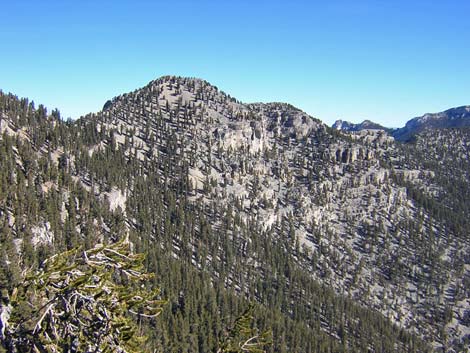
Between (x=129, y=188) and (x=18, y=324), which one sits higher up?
(x=18, y=324)

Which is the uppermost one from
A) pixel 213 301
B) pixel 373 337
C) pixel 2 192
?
pixel 2 192

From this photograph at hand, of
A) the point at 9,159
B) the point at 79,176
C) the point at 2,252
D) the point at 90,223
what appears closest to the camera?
the point at 2,252

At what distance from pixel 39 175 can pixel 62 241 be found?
3222 centimetres

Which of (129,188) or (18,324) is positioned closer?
(18,324)

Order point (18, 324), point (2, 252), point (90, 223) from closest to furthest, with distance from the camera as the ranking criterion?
point (18, 324) → point (2, 252) → point (90, 223)

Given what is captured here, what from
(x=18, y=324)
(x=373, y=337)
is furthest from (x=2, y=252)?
(x=373, y=337)

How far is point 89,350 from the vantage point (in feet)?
39.2

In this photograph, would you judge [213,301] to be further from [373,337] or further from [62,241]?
[373,337]

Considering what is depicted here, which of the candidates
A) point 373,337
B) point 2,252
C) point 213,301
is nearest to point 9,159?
point 2,252

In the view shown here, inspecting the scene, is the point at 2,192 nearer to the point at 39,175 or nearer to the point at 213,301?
the point at 39,175

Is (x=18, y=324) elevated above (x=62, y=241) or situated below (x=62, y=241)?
A: above

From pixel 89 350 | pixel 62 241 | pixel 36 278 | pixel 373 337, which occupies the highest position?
pixel 36 278

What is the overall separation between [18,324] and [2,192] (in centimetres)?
11175

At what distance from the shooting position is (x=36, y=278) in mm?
11617
